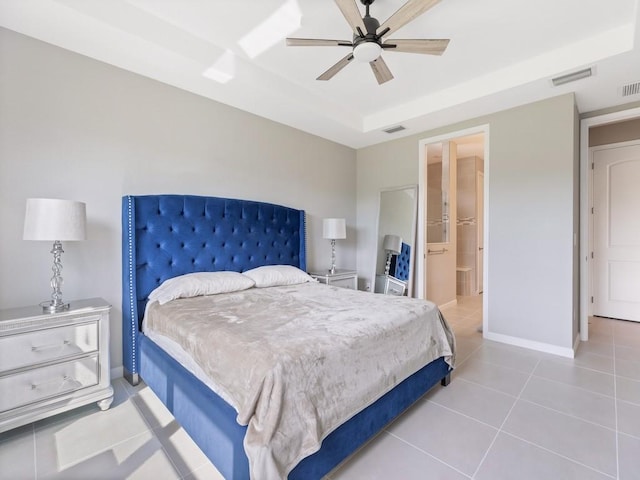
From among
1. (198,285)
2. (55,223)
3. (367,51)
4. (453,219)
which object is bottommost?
(198,285)

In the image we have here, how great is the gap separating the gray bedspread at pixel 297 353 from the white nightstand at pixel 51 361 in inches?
15.0

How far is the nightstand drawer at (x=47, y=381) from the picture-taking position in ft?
5.71

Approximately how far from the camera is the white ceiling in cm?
212

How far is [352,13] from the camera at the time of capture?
70.7 inches

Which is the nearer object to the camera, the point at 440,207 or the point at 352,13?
the point at 352,13

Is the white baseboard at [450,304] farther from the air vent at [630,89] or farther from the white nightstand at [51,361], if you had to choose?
the white nightstand at [51,361]

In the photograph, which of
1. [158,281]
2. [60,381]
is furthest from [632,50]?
[60,381]

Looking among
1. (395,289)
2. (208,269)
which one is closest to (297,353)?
(208,269)

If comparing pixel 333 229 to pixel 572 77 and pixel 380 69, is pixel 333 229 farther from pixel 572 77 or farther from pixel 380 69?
pixel 572 77

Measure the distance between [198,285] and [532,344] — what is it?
3.47m

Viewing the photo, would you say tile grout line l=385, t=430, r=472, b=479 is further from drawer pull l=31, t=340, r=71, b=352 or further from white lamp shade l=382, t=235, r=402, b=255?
white lamp shade l=382, t=235, r=402, b=255

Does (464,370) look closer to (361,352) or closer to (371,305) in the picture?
(371,305)

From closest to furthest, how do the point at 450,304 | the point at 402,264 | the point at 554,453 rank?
1. the point at 554,453
2. the point at 402,264
3. the point at 450,304

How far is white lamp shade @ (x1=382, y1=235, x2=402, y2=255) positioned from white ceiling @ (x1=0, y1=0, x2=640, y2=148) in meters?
1.74
